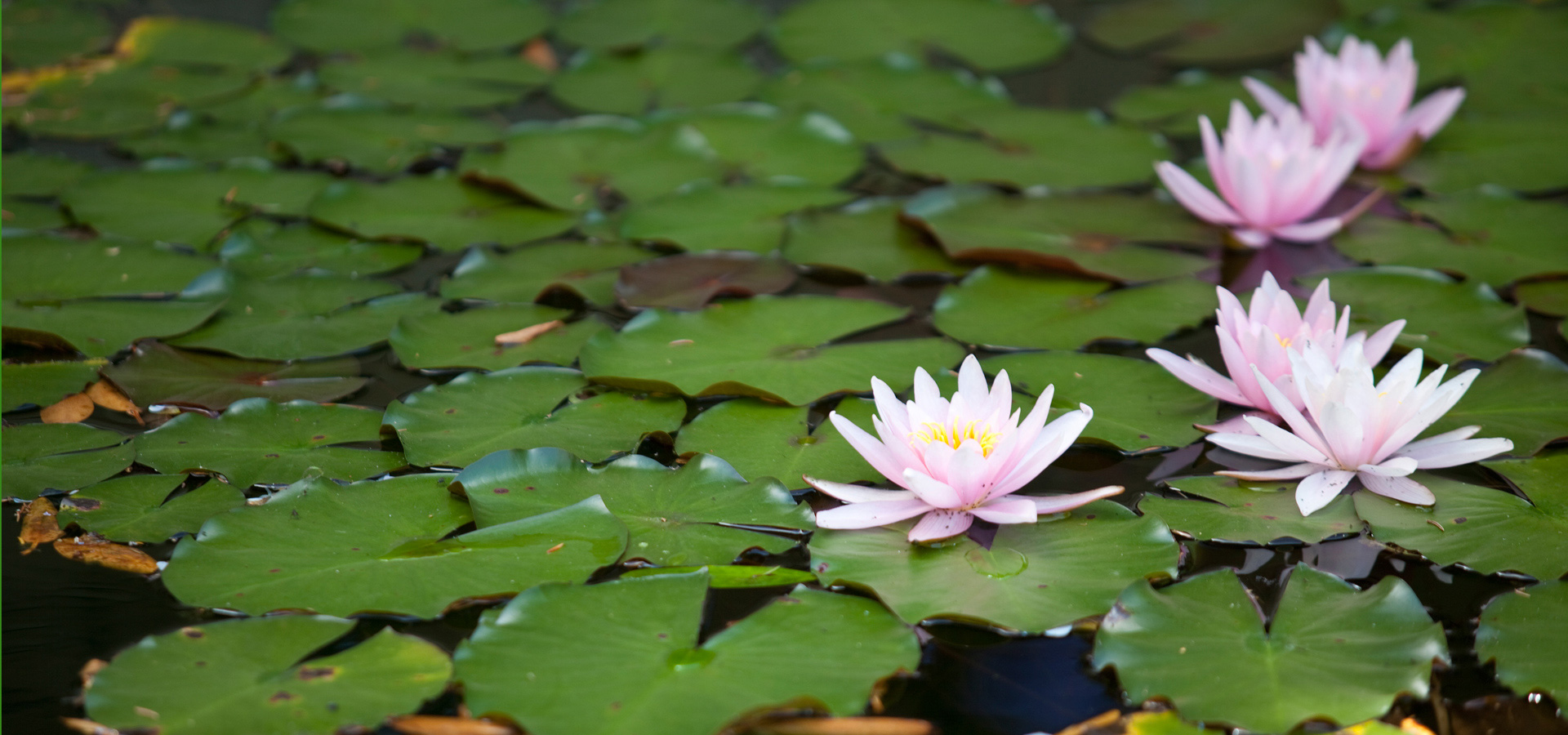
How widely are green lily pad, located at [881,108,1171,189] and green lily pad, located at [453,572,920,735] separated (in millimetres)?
1536

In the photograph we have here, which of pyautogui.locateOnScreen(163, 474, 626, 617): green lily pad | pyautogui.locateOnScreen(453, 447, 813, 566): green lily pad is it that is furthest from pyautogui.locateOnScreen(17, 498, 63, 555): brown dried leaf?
pyautogui.locateOnScreen(453, 447, 813, 566): green lily pad

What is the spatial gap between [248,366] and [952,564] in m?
1.34

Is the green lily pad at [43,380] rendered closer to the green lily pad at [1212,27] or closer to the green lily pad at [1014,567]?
the green lily pad at [1014,567]

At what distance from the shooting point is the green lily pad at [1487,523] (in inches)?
58.0

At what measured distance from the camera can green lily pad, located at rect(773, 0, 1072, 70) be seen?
3.50 m

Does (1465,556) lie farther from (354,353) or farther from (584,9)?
(584,9)

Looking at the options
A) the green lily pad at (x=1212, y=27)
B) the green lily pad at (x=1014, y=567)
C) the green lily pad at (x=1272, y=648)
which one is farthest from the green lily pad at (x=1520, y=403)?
the green lily pad at (x=1212, y=27)

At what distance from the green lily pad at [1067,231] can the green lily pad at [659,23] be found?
1.39m

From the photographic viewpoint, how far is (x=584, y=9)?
3.78 meters

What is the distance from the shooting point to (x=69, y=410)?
1.91 m

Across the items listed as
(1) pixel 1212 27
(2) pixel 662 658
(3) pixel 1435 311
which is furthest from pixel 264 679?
(1) pixel 1212 27

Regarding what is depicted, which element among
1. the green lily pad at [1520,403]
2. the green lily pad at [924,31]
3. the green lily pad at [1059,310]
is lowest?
the green lily pad at [1059,310]

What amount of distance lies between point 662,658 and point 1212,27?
3.07m

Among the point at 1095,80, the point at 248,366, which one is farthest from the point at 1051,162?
the point at 248,366
